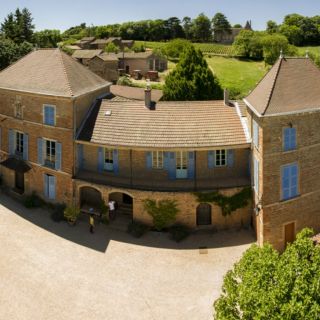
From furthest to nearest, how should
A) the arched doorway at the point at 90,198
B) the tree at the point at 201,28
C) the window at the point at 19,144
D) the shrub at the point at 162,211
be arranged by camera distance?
1. the tree at the point at 201,28
2. the window at the point at 19,144
3. the arched doorway at the point at 90,198
4. the shrub at the point at 162,211

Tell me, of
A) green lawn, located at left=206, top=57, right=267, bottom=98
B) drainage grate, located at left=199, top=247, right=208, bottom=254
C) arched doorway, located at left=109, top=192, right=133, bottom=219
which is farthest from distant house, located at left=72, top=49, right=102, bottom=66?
drainage grate, located at left=199, top=247, right=208, bottom=254

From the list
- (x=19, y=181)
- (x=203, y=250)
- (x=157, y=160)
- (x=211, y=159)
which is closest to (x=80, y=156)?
(x=157, y=160)

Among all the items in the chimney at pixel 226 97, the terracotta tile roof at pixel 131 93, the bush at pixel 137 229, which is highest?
the terracotta tile roof at pixel 131 93

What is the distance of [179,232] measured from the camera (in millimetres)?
29219

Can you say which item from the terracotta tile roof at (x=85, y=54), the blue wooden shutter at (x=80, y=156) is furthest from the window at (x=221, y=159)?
the terracotta tile roof at (x=85, y=54)

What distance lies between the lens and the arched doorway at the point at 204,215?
3039 cm

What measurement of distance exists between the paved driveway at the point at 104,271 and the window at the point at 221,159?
16.5 feet

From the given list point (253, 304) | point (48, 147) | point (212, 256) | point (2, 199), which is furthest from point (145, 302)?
point (2, 199)

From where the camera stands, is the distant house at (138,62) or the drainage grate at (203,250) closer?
the drainage grate at (203,250)

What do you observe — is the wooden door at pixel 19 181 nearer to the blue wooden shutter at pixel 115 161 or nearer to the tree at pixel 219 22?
the blue wooden shutter at pixel 115 161

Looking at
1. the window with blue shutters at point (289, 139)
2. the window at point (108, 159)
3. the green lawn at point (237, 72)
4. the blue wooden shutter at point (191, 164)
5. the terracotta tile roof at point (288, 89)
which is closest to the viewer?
the terracotta tile roof at point (288, 89)

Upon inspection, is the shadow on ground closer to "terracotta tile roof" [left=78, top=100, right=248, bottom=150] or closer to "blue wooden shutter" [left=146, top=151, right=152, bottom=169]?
"blue wooden shutter" [left=146, top=151, right=152, bottom=169]

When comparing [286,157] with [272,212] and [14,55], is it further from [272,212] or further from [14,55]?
[14,55]

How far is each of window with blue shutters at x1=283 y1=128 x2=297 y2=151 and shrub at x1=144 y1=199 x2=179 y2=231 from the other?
843 centimetres
